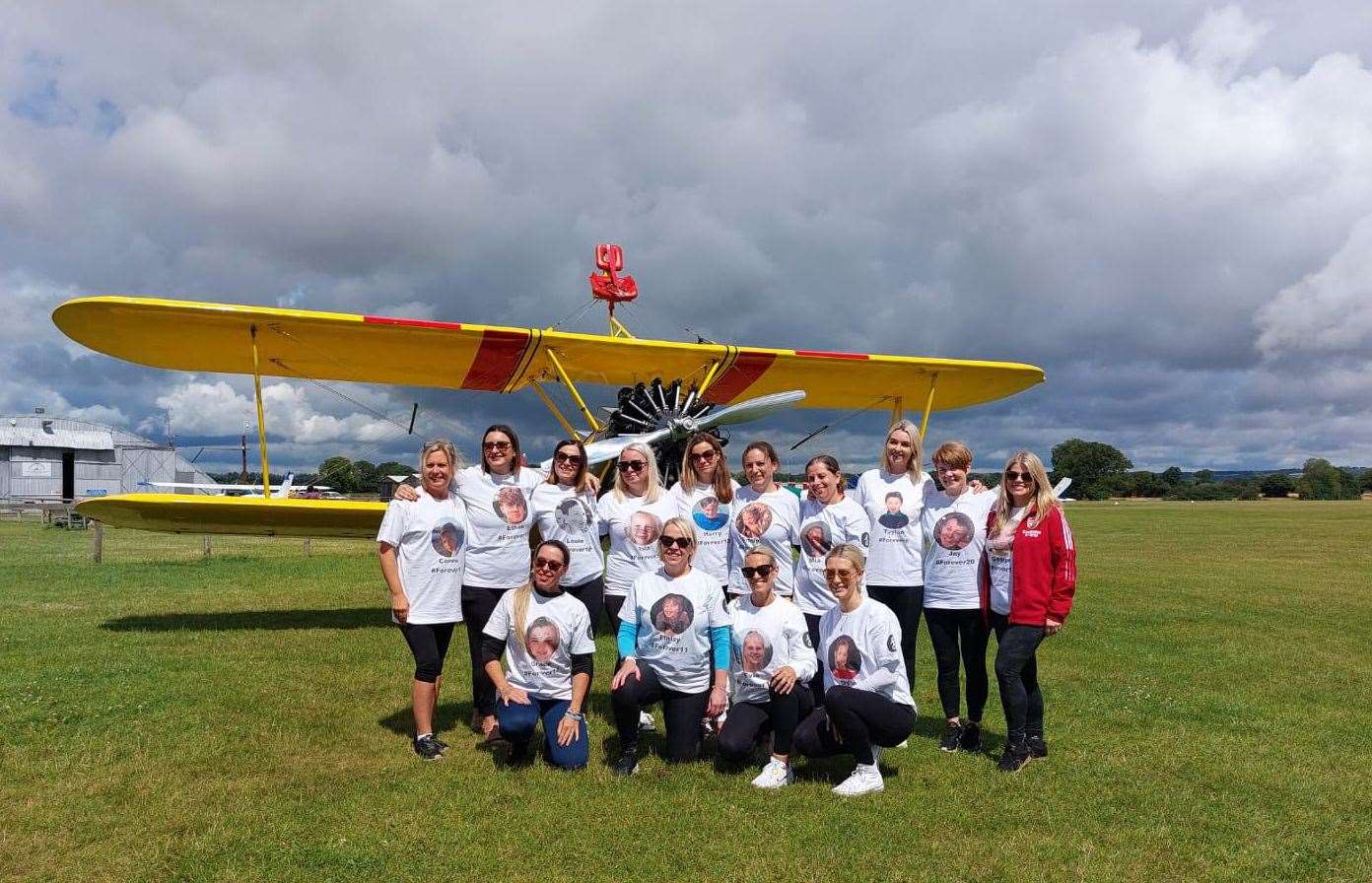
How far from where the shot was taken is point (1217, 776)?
13.9 ft

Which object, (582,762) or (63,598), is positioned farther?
(63,598)

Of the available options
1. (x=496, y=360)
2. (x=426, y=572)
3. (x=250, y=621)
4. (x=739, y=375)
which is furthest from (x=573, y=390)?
(x=426, y=572)

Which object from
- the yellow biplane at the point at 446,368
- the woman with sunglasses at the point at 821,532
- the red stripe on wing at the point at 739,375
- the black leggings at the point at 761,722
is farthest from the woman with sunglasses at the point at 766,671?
the red stripe on wing at the point at 739,375

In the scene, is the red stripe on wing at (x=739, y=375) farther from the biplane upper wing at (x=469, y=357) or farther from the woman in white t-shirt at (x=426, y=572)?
the woman in white t-shirt at (x=426, y=572)

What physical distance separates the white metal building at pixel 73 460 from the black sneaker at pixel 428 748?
54.4 m

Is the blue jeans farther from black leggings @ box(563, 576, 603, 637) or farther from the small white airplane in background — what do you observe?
the small white airplane in background

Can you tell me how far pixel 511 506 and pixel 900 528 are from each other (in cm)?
235

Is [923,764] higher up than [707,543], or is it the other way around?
[707,543]

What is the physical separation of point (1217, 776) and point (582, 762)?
11.1ft

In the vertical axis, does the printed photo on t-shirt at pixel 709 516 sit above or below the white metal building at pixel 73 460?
below

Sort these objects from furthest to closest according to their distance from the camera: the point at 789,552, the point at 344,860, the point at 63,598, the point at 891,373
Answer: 1. the point at 891,373
2. the point at 63,598
3. the point at 789,552
4. the point at 344,860

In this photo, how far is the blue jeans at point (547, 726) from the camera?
4.18m

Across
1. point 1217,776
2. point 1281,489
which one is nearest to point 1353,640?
point 1217,776

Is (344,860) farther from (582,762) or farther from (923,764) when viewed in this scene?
(923,764)
